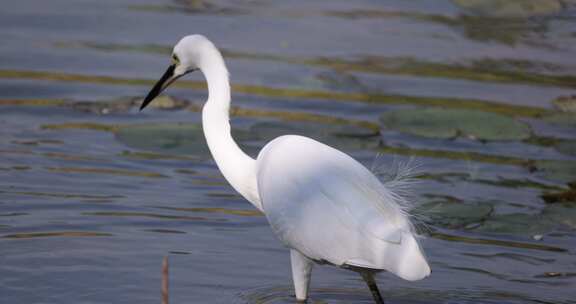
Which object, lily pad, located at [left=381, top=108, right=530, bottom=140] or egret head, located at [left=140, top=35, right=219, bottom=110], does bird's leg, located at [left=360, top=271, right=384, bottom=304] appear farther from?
lily pad, located at [left=381, top=108, right=530, bottom=140]

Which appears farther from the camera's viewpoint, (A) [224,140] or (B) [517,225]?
(B) [517,225]

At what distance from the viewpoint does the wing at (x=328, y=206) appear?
4465 mm

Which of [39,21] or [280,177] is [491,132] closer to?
[280,177]

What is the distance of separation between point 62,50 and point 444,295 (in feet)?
18.4

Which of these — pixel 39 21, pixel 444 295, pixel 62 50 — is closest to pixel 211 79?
pixel 444 295

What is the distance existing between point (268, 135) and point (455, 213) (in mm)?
1884

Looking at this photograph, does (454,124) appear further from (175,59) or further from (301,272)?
(301,272)

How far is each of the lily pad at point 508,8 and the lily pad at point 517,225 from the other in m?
5.20

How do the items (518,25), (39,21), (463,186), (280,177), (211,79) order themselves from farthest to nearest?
(518,25) → (39,21) → (463,186) → (211,79) → (280,177)

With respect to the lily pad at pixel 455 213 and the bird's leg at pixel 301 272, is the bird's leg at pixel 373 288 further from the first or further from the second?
the lily pad at pixel 455 213

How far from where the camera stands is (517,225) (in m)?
6.06

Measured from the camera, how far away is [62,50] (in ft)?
31.9

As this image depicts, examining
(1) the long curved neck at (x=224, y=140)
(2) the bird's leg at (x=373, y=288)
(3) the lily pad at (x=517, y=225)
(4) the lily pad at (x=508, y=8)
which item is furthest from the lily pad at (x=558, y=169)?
(4) the lily pad at (x=508, y=8)

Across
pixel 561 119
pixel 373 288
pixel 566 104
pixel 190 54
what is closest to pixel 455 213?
pixel 373 288
